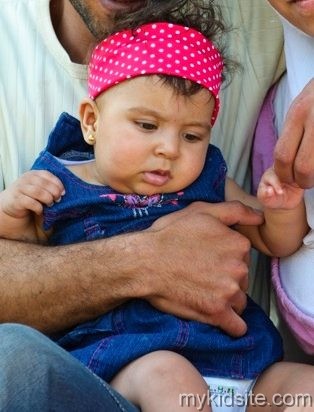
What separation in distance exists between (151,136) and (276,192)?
0.31 meters

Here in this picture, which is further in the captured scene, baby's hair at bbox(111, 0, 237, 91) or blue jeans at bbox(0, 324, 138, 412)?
baby's hair at bbox(111, 0, 237, 91)

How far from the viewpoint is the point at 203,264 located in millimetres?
2443

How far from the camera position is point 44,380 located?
1894 mm

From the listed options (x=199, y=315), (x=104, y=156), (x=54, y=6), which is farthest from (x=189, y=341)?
(x=54, y=6)

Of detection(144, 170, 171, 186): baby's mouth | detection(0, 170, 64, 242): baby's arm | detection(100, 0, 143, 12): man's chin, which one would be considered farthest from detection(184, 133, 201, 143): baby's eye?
detection(100, 0, 143, 12): man's chin

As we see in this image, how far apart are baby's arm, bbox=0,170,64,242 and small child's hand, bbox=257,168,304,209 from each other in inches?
18.9

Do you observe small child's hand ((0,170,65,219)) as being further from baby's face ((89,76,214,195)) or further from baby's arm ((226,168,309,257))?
baby's arm ((226,168,309,257))

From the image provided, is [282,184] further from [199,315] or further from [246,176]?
[246,176]

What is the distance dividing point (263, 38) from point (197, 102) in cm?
51

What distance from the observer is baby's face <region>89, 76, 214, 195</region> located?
2383 millimetres

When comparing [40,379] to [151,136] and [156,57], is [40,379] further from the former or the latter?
[156,57]

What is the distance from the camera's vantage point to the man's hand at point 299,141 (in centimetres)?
221

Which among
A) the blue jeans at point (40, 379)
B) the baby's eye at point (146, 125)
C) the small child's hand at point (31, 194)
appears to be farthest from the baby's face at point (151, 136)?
the blue jeans at point (40, 379)

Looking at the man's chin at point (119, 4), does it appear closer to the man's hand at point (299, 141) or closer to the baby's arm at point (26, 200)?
the baby's arm at point (26, 200)
